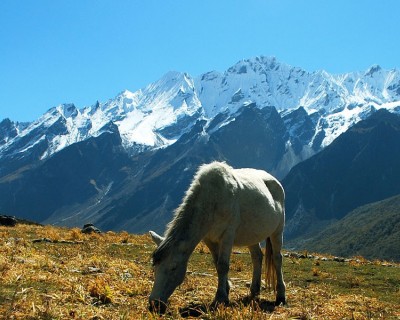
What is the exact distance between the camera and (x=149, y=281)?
15.5 meters

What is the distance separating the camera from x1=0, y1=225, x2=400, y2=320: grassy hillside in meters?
10.6

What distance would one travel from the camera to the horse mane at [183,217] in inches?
459

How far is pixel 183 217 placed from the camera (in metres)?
12.5

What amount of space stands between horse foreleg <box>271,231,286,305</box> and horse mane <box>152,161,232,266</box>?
378cm

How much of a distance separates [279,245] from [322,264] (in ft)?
40.0

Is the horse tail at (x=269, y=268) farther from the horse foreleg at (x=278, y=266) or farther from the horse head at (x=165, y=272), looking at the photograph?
the horse head at (x=165, y=272)

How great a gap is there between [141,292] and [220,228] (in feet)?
9.51

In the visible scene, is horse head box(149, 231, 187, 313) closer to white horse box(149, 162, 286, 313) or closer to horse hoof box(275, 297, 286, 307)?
white horse box(149, 162, 286, 313)

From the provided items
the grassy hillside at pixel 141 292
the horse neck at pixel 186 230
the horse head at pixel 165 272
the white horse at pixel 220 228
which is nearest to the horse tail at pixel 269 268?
the white horse at pixel 220 228

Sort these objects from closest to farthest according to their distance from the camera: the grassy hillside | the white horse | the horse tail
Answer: the grassy hillside
the white horse
the horse tail

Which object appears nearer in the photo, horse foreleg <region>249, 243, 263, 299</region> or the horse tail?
horse foreleg <region>249, 243, 263, 299</region>

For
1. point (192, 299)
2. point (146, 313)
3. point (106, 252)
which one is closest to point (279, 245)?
point (192, 299)

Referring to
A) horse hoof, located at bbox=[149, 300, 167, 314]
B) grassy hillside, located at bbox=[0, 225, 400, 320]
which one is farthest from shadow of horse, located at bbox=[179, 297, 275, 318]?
horse hoof, located at bbox=[149, 300, 167, 314]

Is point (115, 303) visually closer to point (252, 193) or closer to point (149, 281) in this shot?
point (149, 281)
